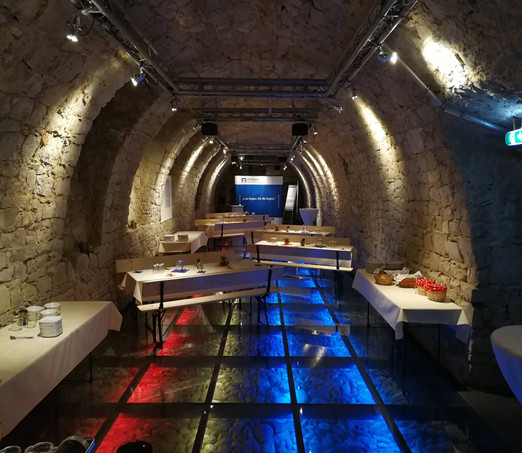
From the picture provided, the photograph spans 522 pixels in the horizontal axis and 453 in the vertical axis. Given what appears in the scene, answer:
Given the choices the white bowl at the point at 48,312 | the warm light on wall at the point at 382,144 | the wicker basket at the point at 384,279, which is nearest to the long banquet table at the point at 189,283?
the white bowl at the point at 48,312

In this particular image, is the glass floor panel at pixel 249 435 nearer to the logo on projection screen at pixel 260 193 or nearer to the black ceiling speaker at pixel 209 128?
the black ceiling speaker at pixel 209 128

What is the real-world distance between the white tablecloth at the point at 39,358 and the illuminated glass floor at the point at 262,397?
27.2 inches

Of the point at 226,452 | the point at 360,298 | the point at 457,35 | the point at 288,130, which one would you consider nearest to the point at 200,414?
the point at 226,452

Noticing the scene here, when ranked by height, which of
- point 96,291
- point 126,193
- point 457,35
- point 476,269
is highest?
point 457,35

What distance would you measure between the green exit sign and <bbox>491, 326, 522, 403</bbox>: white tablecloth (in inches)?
69.3

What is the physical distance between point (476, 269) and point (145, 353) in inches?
166

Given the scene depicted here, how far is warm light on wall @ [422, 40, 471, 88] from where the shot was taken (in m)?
3.69

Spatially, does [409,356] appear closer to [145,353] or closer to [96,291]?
[145,353]

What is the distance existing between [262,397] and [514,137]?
3571mm

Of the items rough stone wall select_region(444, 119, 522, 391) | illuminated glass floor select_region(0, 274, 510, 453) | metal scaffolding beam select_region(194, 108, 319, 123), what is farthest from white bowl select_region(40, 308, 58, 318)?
metal scaffolding beam select_region(194, 108, 319, 123)

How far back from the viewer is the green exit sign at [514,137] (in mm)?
3650

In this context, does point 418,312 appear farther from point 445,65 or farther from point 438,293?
point 445,65

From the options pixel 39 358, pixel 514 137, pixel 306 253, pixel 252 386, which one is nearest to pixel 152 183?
pixel 306 253

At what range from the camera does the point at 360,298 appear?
796 cm
